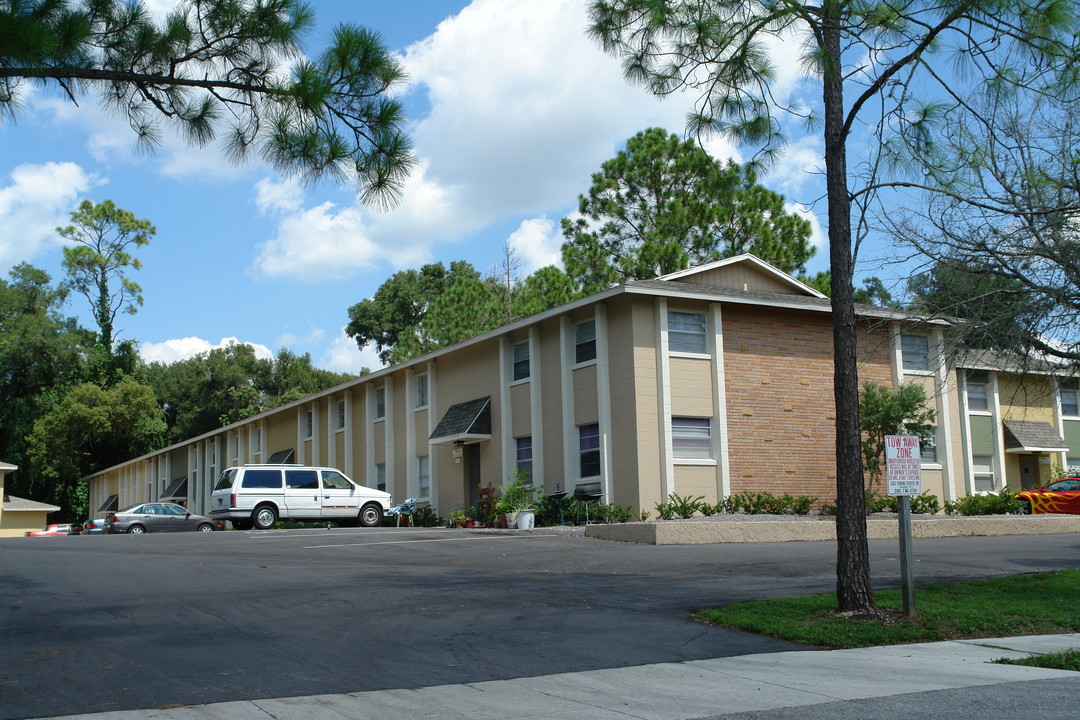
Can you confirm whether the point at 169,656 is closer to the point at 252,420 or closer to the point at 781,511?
the point at 781,511

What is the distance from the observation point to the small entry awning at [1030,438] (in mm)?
31875

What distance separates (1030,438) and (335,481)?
2213cm

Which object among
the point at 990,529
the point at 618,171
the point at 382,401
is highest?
the point at 618,171

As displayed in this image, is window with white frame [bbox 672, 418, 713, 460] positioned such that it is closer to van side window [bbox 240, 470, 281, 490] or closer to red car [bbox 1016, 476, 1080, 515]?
red car [bbox 1016, 476, 1080, 515]

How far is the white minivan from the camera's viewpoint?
1101 inches

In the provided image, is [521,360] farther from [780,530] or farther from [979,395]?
[979,395]

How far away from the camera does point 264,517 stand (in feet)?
92.7

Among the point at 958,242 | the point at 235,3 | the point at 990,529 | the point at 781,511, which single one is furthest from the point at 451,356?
the point at 235,3

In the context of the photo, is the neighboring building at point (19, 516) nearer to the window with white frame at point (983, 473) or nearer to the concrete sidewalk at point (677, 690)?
the window with white frame at point (983, 473)

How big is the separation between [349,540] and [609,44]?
12.4m

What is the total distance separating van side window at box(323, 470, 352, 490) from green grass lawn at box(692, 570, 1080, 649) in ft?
64.4

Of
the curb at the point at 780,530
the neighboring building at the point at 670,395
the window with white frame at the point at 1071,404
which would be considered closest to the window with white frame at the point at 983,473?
the neighboring building at the point at 670,395

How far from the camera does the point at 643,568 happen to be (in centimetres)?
1516

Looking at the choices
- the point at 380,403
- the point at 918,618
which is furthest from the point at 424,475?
the point at 918,618
